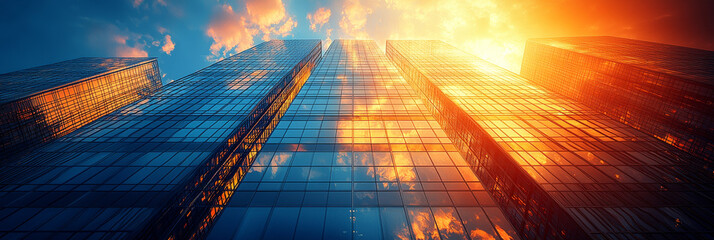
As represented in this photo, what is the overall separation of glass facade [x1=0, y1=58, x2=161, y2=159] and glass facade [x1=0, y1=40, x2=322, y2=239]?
1263 centimetres

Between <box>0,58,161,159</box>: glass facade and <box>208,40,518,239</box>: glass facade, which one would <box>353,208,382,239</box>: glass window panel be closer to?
<box>208,40,518,239</box>: glass facade

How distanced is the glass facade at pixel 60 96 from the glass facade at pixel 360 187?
131 feet

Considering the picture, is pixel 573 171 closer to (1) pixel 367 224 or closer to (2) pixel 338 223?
(1) pixel 367 224

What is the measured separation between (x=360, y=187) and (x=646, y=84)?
66.4 m

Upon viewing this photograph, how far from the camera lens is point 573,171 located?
28.5 meters

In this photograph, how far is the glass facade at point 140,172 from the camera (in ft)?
57.6

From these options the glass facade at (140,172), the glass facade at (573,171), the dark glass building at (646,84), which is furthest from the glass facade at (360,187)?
the dark glass building at (646,84)

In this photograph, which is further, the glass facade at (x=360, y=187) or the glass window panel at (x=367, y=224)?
the glass facade at (x=360, y=187)

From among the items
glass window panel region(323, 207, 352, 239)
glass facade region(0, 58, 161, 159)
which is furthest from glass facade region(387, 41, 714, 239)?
glass facade region(0, 58, 161, 159)

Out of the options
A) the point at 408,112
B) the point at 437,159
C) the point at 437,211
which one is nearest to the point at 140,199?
the point at 437,211

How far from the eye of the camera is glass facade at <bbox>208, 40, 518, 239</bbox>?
50.1 ft

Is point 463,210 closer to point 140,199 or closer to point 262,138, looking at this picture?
point 262,138

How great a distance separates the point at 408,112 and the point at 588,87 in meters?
63.1

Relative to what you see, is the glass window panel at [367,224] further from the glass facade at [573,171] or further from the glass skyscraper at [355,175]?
the glass facade at [573,171]
